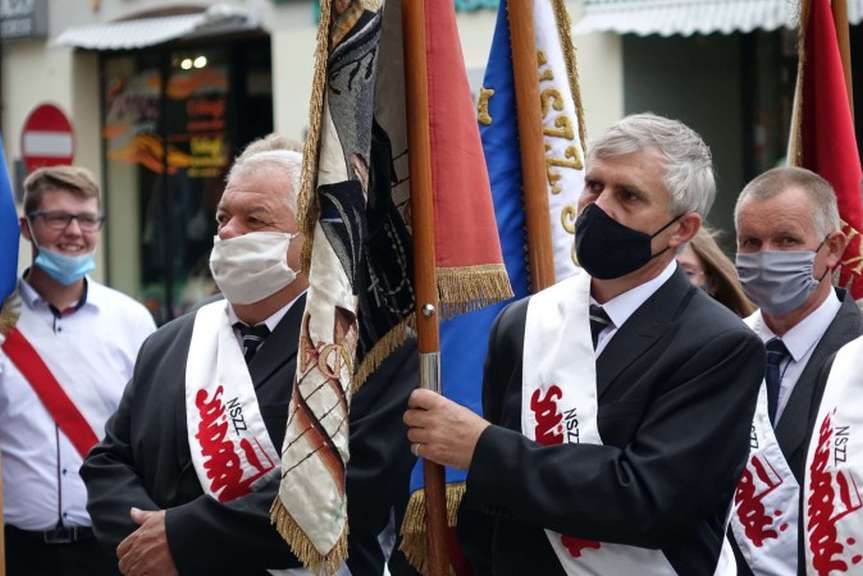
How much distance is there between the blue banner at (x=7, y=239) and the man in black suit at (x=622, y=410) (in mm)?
2156

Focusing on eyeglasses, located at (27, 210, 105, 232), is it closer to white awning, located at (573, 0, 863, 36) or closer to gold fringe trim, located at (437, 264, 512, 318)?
gold fringe trim, located at (437, 264, 512, 318)

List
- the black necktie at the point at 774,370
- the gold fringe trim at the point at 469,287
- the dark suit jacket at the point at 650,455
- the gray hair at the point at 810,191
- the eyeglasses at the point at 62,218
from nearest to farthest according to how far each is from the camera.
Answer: the dark suit jacket at the point at 650,455
the gold fringe trim at the point at 469,287
the black necktie at the point at 774,370
the gray hair at the point at 810,191
the eyeglasses at the point at 62,218

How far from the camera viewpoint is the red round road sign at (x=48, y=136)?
466 inches

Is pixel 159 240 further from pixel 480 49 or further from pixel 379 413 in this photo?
pixel 379 413

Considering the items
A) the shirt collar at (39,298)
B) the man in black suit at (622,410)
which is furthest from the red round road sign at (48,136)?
the man in black suit at (622,410)

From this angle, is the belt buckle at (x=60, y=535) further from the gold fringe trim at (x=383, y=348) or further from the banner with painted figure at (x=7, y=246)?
the gold fringe trim at (x=383, y=348)

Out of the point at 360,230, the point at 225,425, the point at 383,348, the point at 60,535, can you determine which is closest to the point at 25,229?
the point at 60,535

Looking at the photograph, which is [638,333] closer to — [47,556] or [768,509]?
[768,509]

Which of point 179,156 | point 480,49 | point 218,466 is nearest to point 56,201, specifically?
point 218,466

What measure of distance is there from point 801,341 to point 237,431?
1.71 meters

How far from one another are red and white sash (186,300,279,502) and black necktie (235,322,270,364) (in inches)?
1.2

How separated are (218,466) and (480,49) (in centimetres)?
1060

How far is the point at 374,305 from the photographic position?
397 centimetres

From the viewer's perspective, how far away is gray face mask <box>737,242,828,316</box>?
471cm
